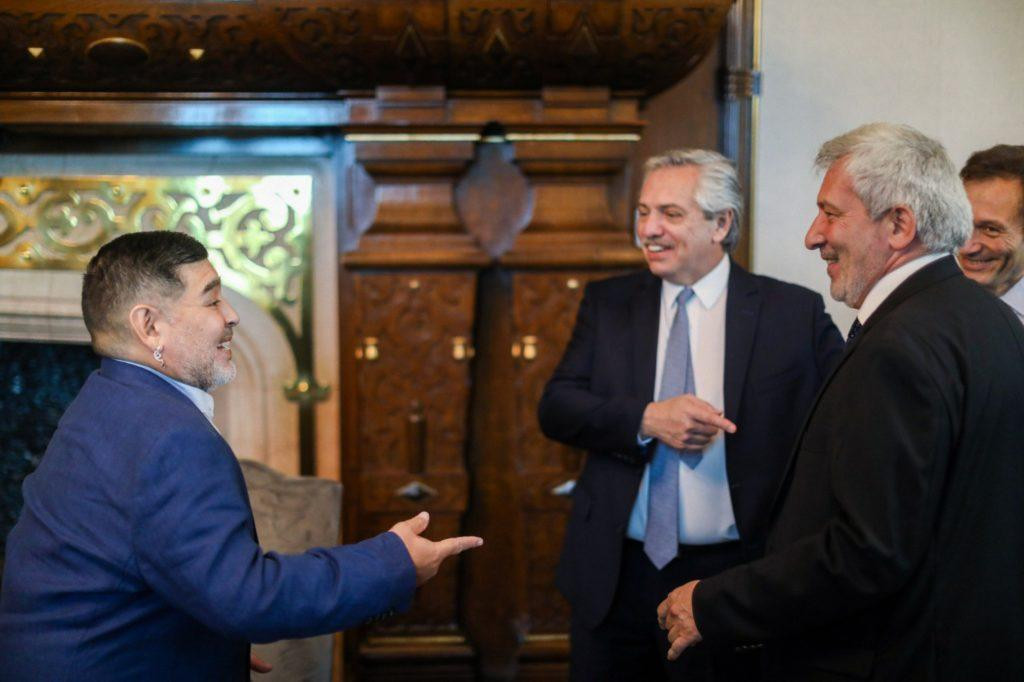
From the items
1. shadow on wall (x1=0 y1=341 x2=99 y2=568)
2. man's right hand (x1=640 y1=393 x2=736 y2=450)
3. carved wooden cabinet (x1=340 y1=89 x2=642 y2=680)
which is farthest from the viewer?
shadow on wall (x1=0 y1=341 x2=99 y2=568)

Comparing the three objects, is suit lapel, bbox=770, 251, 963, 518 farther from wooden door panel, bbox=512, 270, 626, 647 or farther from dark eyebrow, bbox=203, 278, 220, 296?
wooden door panel, bbox=512, 270, 626, 647

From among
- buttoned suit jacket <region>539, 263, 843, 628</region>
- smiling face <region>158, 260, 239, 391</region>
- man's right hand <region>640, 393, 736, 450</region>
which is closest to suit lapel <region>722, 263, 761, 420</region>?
buttoned suit jacket <region>539, 263, 843, 628</region>

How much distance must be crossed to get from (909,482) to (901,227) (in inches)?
17.9

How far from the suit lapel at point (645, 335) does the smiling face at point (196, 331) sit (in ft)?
3.47

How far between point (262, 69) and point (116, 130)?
22.1 inches

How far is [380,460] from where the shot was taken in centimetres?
315

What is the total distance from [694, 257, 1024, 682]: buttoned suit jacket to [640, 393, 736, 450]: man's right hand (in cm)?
56

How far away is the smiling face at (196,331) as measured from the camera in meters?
1.76

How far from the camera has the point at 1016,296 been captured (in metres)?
2.28

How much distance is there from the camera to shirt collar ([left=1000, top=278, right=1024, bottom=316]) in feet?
7.44

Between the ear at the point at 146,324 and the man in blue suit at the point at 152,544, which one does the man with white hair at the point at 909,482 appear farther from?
the ear at the point at 146,324

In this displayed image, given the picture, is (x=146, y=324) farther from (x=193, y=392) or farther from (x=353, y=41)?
(x=353, y=41)

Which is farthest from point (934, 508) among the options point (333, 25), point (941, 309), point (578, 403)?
point (333, 25)

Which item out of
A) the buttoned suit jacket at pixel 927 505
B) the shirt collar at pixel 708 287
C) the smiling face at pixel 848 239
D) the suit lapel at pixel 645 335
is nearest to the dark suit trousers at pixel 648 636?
the suit lapel at pixel 645 335
